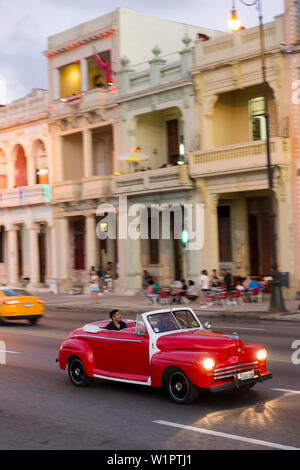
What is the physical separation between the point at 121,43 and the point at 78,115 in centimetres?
517

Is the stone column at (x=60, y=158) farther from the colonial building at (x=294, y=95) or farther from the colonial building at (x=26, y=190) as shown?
the colonial building at (x=294, y=95)

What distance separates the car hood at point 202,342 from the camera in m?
9.60

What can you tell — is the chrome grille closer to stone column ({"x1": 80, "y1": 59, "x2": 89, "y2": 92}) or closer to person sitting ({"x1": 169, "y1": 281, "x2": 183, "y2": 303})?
person sitting ({"x1": 169, "y1": 281, "x2": 183, "y2": 303})

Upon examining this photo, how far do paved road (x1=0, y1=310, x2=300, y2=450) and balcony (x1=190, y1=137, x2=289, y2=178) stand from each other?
15.3 metres

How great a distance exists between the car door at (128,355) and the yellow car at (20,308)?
1232 cm

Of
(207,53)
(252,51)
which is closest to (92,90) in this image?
(207,53)

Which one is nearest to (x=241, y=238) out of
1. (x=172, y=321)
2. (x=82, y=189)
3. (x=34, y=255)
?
(x=82, y=189)

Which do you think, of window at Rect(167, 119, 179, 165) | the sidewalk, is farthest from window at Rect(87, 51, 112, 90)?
the sidewalk

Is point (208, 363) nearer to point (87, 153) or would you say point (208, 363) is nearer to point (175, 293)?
point (175, 293)

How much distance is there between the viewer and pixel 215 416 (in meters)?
8.91

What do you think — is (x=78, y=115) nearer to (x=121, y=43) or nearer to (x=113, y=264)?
(x=121, y=43)

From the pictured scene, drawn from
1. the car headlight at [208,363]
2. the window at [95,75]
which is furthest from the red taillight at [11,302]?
the window at [95,75]

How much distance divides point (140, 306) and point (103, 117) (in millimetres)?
13078

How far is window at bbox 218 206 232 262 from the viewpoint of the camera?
33.3 metres
